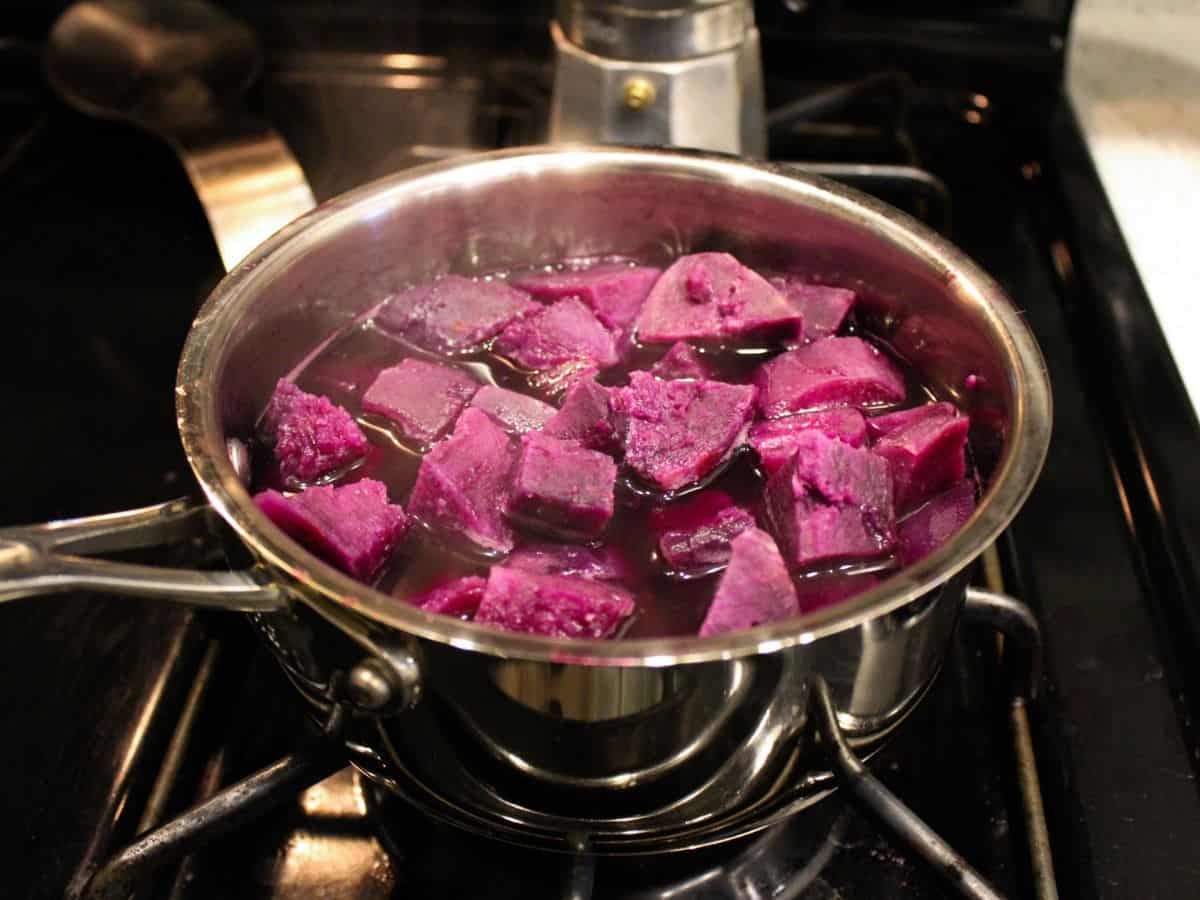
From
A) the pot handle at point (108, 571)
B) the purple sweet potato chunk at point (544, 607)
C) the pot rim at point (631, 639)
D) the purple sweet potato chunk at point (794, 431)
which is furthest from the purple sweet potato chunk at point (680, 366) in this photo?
the pot handle at point (108, 571)

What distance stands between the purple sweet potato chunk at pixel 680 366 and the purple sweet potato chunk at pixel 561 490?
25 cm

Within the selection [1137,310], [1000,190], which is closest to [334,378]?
[1137,310]

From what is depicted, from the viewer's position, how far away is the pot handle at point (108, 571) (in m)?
0.87

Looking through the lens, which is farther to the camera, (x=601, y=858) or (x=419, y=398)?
(x=419, y=398)

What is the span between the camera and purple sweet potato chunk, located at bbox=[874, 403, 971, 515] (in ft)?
4.18

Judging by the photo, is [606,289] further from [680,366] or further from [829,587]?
[829,587]

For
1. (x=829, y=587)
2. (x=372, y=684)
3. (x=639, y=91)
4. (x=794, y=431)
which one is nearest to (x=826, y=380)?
(x=794, y=431)

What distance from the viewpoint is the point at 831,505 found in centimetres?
121

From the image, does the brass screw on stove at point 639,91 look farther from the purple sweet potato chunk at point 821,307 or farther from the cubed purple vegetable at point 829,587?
the cubed purple vegetable at point 829,587

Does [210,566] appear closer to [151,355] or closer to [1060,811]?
[151,355]

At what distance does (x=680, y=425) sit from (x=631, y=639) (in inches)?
12.6

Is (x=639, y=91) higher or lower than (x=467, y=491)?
higher

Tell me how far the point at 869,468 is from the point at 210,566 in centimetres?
80

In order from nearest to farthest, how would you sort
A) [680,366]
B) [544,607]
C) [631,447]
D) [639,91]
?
[544,607] → [631,447] → [680,366] → [639,91]
